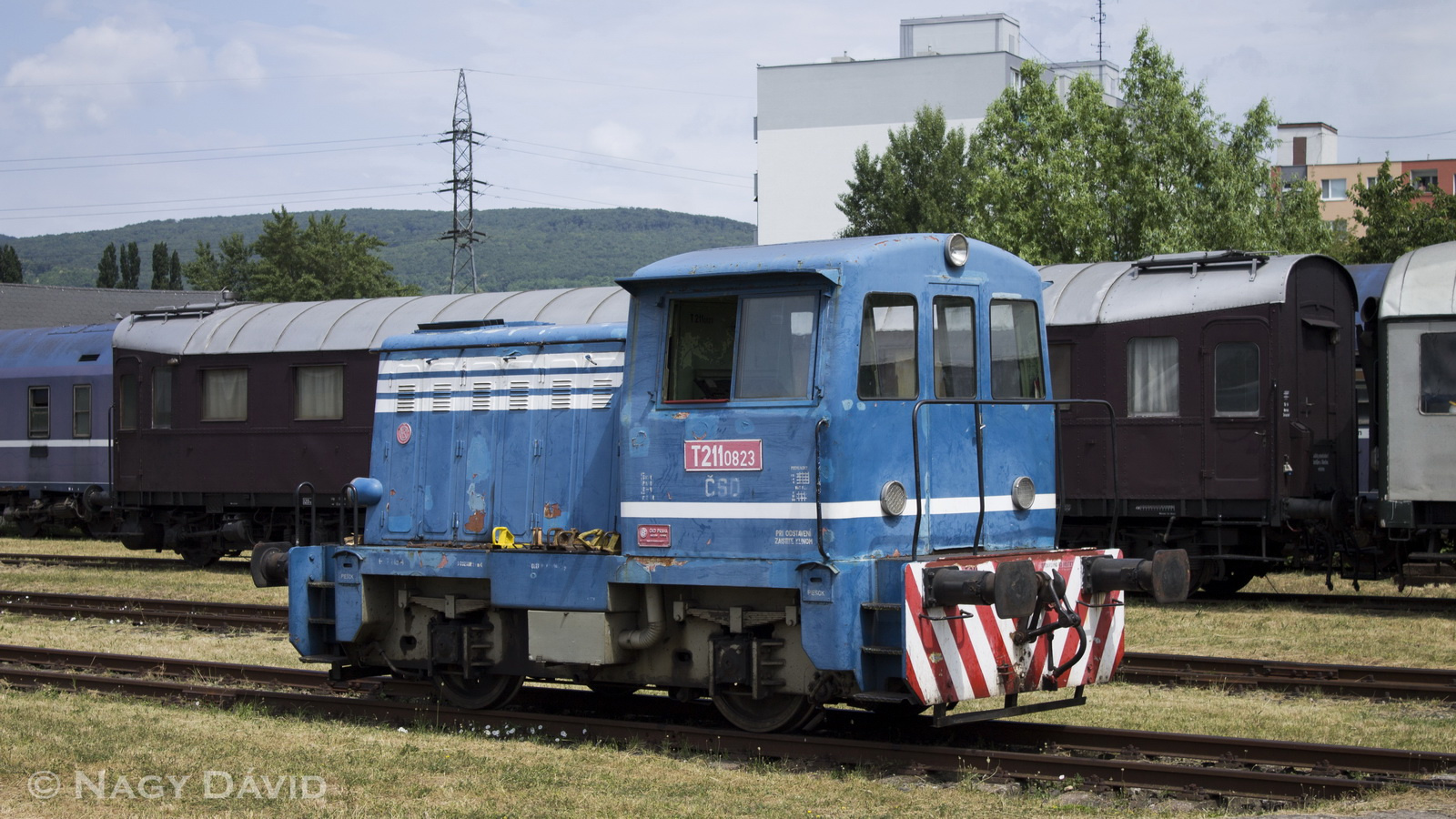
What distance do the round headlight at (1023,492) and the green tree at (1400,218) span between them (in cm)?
2873

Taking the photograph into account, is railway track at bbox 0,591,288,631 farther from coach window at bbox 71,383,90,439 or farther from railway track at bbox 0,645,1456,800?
coach window at bbox 71,383,90,439

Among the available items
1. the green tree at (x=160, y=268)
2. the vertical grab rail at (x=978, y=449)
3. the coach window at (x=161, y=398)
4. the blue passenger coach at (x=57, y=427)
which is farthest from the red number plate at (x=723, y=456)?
the green tree at (x=160, y=268)

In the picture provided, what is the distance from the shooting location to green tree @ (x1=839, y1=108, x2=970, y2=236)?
5459 centimetres

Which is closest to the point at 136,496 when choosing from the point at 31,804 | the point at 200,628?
the point at 200,628

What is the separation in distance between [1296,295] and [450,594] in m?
11.1

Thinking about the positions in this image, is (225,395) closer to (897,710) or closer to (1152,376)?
(1152,376)

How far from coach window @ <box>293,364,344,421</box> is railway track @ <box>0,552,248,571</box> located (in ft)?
10.5

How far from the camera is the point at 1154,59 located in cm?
3061

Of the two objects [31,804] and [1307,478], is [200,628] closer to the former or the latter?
[31,804]

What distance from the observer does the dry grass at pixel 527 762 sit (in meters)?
7.34

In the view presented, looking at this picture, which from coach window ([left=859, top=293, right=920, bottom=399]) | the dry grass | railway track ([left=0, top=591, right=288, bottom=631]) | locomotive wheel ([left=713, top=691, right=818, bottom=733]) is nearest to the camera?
the dry grass

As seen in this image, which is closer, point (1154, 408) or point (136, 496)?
point (1154, 408)

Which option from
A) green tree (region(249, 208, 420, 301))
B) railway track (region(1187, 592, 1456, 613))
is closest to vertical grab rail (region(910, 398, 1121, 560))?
railway track (region(1187, 592, 1456, 613))

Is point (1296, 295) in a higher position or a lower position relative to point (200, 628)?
higher
